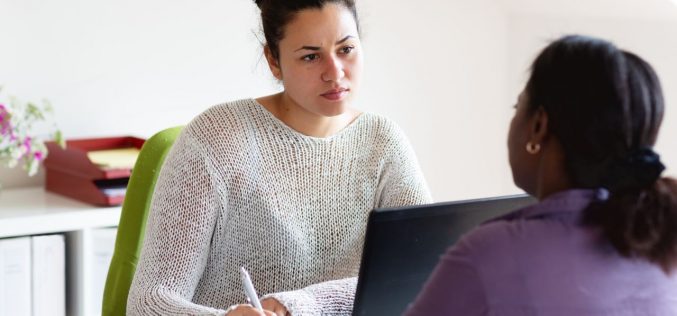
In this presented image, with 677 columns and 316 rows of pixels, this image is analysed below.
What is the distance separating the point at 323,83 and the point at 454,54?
5.86 feet

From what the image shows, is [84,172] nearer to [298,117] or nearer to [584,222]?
[298,117]

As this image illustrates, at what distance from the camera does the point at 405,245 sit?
1.29m

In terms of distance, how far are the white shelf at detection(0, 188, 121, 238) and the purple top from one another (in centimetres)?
167

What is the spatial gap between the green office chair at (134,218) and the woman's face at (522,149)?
0.87m

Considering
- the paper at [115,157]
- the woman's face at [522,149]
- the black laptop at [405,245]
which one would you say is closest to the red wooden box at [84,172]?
the paper at [115,157]

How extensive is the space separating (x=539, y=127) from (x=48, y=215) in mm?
1724

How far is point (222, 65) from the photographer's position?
3.07 meters

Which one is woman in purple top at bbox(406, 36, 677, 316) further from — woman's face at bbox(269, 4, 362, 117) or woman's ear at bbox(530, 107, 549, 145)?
woman's face at bbox(269, 4, 362, 117)

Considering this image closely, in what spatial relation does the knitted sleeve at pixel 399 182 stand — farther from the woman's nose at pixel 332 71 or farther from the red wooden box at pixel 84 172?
the red wooden box at pixel 84 172

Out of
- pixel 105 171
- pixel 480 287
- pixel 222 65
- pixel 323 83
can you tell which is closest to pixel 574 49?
pixel 480 287

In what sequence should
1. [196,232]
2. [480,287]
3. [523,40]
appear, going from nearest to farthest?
1. [480,287]
2. [196,232]
3. [523,40]

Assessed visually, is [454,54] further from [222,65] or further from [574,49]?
[574,49]

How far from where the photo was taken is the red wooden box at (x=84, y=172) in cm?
262

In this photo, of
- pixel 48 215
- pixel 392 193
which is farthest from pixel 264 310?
pixel 48 215
